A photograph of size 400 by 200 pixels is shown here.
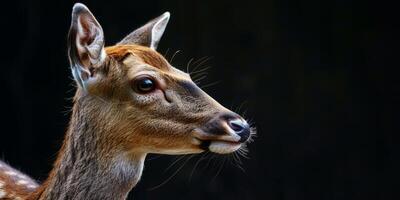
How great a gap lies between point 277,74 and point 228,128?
194 inches

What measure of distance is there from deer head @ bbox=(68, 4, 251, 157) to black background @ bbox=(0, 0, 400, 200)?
4637mm

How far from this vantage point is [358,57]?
9.95 meters

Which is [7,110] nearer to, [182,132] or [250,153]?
[250,153]

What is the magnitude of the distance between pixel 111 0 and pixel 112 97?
4801 millimetres

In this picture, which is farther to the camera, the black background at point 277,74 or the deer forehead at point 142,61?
the black background at point 277,74

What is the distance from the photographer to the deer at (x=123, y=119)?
5133mm

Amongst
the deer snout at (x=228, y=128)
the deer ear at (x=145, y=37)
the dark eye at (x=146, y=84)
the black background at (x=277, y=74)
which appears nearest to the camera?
the deer snout at (x=228, y=128)

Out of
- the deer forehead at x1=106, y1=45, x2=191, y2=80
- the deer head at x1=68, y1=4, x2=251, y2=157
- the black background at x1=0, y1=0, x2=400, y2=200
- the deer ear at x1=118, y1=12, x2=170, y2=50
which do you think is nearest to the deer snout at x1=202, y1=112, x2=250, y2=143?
the deer head at x1=68, y1=4, x2=251, y2=157

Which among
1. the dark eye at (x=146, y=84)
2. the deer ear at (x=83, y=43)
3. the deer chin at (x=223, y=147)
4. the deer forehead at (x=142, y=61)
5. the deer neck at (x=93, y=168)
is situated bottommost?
the deer neck at (x=93, y=168)

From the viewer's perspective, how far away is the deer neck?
5211 millimetres

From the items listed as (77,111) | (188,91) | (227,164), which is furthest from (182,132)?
(227,164)

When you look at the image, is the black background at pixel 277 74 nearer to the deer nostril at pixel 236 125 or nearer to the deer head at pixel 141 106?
the deer head at pixel 141 106

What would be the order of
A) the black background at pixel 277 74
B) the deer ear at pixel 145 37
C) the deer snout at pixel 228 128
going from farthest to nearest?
the black background at pixel 277 74 < the deer ear at pixel 145 37 < the deer snout at pixel 228 128

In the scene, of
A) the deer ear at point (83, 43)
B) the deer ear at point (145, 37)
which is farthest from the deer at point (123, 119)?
the deer ear at point (145, 37)
